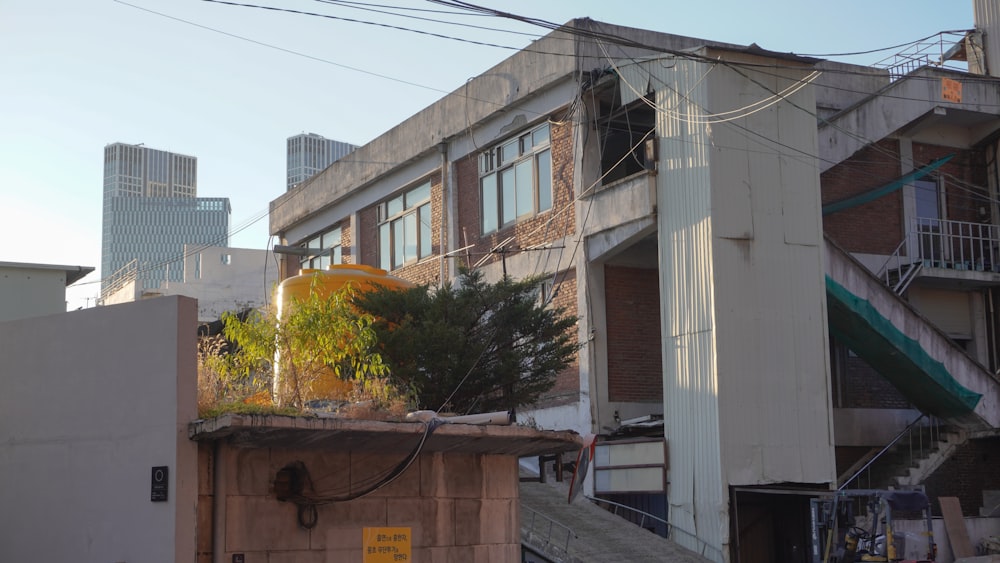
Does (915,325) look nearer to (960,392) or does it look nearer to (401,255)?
(960,392)

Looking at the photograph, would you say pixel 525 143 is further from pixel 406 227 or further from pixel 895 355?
pixel 895 355

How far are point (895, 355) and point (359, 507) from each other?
1673cm

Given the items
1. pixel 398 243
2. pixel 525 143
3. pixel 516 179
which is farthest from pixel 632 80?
pixel 398 243

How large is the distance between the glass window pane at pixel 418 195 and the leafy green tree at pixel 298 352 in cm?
1857

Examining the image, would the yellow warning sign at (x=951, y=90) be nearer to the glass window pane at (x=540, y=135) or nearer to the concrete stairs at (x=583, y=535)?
the glass window pane at (x=540, y=135)

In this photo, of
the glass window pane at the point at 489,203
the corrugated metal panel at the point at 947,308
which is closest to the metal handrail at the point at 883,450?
the corrugated metal panel at the point at 947,308

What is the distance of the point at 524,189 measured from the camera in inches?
1131

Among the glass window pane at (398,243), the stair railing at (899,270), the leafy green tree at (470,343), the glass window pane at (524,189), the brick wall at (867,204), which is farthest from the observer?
the glass window pane at (398,243)

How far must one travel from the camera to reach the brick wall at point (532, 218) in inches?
1054

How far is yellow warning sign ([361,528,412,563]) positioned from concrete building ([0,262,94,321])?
23.2ft

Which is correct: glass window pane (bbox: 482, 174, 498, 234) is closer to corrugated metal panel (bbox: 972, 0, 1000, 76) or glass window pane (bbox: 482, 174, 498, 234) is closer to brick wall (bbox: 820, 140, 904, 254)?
brick wall (bbox: 820, 140, 904, 254)

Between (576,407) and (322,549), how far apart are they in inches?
554

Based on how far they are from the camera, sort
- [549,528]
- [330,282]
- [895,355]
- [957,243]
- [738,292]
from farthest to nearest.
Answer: [957,243], [895,355], [738,292], [549,528], [330,282]

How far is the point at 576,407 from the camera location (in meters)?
25.8
